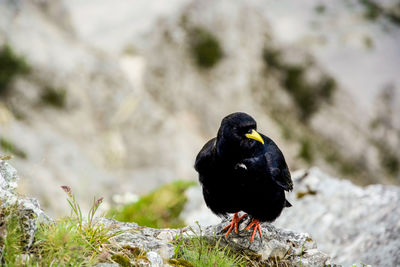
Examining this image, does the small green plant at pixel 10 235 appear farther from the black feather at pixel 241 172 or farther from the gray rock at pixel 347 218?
the gray rock at pixel 347 218

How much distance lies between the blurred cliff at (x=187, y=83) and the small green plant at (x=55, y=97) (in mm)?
45

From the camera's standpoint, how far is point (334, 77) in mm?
24141

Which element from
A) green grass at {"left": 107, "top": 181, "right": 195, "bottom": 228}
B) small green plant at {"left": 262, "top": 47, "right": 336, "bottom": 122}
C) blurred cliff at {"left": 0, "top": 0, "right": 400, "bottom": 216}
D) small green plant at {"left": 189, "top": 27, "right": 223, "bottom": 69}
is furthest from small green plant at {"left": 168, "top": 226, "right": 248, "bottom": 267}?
small green plant at {"left": 262, "top": 47, "right": 336, "bottom": 122}

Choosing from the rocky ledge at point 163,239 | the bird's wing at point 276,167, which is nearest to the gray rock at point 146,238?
the rocky ledge at point 163,239

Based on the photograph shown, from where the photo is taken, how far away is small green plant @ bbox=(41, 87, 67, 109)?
15.1m

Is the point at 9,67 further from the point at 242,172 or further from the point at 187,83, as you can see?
the point at 242,172

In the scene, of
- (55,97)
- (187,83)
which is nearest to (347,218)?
(55,97)

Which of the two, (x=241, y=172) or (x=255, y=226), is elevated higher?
(x=241, y=172)

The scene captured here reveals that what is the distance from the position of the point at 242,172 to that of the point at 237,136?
381 millimetres

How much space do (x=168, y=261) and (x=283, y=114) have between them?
21152mm

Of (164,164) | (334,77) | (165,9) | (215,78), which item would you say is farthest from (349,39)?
(164,164)

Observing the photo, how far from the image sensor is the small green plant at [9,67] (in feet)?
46.2

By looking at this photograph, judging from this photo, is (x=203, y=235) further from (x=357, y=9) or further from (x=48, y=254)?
(x=357, y=9)

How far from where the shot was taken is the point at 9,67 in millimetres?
14273
